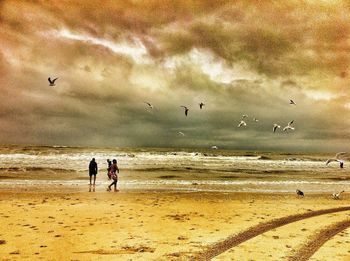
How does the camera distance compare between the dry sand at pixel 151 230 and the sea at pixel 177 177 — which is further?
the sea at pixel 177 177

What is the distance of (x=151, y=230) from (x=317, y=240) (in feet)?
17.2

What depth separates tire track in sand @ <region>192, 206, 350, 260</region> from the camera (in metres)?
9.64

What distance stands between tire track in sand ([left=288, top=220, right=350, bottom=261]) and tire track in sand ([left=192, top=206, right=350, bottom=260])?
156cm

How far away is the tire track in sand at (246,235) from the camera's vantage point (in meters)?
9.64

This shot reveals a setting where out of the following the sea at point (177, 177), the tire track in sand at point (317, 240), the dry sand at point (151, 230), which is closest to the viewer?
the tire track in sand at point (317, 240)

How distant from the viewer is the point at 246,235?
1176 centimetres

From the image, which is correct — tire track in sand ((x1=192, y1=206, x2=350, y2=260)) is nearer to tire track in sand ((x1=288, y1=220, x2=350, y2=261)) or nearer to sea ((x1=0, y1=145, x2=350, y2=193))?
tire track in sand ((x1=288, y1=220, x2=350, y2=261))

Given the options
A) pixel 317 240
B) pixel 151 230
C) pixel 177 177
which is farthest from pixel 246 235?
pixel 177 177

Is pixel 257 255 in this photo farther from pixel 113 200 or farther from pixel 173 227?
pixel 113 200

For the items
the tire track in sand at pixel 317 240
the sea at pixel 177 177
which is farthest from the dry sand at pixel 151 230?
the sea at pixel 177 177

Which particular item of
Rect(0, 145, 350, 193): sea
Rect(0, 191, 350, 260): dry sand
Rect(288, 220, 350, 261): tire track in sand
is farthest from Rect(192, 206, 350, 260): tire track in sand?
Rect(0, 145, 350, 193): sea

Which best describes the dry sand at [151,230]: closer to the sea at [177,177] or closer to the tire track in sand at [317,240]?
the tire track in sand at [317,240]

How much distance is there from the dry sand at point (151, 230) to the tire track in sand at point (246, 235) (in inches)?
7.0

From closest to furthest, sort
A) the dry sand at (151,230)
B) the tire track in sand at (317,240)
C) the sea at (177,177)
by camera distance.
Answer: the tire track in sand at (317,240)
the dry sand at (151,230)
the sea at (177,177)
